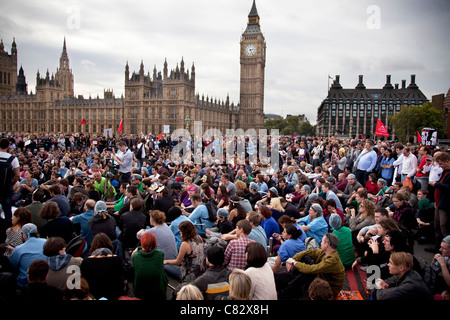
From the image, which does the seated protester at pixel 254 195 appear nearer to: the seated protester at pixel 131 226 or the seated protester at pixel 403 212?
the seated protester at pixel 403 212

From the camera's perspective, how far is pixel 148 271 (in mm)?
4684

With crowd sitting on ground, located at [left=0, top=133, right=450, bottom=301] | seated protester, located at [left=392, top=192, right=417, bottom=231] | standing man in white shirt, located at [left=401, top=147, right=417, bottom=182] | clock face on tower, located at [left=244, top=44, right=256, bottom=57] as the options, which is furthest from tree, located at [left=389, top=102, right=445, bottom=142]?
seated protester, located at [left=392, top=192, right=417, bottom=231]

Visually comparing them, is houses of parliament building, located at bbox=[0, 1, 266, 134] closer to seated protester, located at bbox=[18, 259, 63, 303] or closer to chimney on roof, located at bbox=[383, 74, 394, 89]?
chimney on roof, located at bbox=[383, 74, 394, 89]

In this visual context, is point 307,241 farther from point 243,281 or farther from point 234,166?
point 234,166

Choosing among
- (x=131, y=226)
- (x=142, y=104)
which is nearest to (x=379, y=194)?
(x=131, y=226)

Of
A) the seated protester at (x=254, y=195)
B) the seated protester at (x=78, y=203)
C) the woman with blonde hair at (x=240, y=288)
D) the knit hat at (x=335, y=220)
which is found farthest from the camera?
the seated protester at (x=254, y=195)

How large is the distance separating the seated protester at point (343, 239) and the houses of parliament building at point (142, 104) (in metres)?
50.2

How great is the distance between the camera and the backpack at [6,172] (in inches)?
247

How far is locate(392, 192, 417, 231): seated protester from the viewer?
7.08 meters

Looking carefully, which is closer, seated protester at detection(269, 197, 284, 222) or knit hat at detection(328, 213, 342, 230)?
knit hat at detection(328, 213, 342, 230)

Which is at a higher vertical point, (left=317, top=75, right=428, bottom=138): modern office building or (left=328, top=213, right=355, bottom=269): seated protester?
(left=317, top=75, right=428, bottom=138): modern office building

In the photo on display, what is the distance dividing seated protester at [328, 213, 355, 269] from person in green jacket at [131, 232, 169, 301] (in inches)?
124

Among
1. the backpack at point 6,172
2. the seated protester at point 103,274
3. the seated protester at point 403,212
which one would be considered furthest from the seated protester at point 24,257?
the seated protester at point 403,212

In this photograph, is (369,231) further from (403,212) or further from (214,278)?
(214,278)
